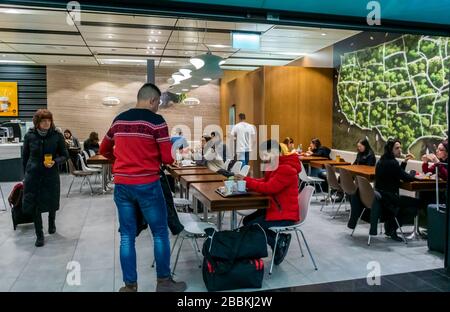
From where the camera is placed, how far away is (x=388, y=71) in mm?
7480

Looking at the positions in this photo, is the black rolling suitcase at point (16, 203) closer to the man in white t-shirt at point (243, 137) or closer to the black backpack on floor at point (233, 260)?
the black backpack on floor at point (233, 260)

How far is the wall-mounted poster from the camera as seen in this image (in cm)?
1248

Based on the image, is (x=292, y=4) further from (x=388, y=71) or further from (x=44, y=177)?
(x=388, y=71)

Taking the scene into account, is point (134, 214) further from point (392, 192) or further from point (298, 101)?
point (298, 101)

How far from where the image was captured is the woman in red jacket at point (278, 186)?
3523 millimetres

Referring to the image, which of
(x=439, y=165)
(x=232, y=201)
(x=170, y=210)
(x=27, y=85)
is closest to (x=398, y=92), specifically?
(x=439, y=165)

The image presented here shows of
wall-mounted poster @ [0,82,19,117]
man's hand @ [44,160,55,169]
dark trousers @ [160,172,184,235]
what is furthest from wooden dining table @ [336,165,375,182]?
wall-mounted poster @ [0,82,19,117]

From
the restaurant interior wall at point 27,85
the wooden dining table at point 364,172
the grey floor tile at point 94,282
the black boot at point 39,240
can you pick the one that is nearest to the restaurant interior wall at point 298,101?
the wooden dining table at point 364,172

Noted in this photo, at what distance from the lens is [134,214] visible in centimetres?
312

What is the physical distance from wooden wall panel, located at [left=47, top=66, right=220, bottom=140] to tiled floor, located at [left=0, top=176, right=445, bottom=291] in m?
7.98

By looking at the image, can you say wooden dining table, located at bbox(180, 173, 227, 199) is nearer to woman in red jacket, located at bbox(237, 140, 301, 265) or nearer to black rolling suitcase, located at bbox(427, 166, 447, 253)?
woman in red jacket, located at bbox(237, 140, 301, 265)

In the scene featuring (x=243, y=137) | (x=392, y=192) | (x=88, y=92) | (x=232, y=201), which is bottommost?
(x=392, y=192)

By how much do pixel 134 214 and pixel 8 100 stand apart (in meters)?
11.3
